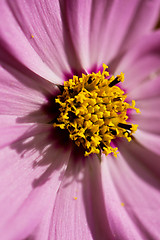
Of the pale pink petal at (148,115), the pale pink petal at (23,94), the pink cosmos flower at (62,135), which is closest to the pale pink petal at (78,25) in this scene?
the pink cosmos flower at (62,135)

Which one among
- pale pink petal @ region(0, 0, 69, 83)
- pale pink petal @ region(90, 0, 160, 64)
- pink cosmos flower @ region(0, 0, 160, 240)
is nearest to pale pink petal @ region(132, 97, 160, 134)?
pink cosmos flower @ region(0, 0, 160, 240)

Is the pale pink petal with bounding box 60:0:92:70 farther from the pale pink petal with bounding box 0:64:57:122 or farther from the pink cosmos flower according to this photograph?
the pale pink petal with bounding box 0:64:57:122

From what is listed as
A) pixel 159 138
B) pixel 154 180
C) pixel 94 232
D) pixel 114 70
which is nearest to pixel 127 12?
pixel 114 70

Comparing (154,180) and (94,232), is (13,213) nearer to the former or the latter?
(94,232)

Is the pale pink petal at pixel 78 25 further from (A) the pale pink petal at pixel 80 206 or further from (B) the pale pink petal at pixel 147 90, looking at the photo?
(A) the pale pink petal at pixel 80 206

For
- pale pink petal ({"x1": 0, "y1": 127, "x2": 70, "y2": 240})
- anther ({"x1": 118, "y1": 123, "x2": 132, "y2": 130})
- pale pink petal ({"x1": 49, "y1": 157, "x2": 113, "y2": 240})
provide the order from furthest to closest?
anther ({"x1": 118, "y1": 123, "x2": 132, "y2": 130}) < pale pink petal ({"x1": 49, "y1": 157, "x2": 113, "y2": 240}) < pale pink petal ({"x1": 0, "y1": 127, "x2": 70, "y2": 240})

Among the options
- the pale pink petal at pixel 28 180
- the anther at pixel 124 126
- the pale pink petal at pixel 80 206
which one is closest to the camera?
the pale pink petal at pixel 28 180

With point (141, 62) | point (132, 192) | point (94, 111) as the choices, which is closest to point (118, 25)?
point (141, 62)
